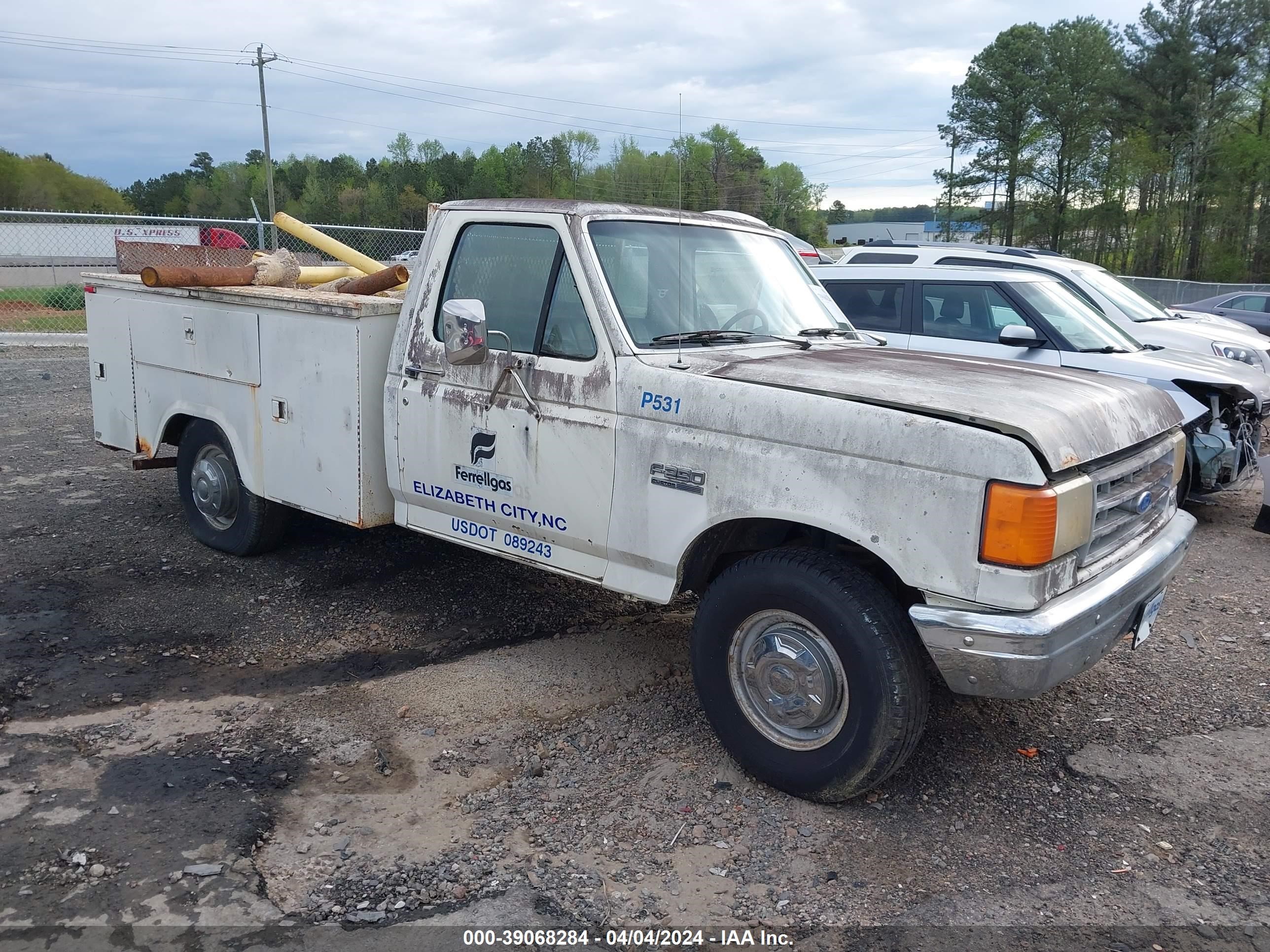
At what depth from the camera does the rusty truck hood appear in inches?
127

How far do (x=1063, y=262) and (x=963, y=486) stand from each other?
8988 millimetres

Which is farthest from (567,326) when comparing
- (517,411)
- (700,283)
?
(700,283)

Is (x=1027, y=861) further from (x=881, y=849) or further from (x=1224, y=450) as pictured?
(x=1224, y=450)

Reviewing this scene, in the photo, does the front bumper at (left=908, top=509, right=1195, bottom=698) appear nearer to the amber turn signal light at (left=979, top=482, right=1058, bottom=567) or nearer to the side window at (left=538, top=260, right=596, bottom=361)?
the amber turn signal light at (left=979, top=482, right=1058, bottom=567)

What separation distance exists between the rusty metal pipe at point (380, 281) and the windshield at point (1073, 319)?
17.3 ft

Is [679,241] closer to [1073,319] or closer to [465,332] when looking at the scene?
[465,332]

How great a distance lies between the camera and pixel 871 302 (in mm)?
9023

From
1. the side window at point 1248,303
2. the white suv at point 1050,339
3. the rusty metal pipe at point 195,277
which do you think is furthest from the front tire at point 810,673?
A: the side window at point 1248,303

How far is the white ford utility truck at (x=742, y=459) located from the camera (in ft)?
10.5

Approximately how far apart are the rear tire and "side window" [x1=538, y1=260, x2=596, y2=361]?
2423 mm

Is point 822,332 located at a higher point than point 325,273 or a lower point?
lower

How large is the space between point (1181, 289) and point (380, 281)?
2977cm

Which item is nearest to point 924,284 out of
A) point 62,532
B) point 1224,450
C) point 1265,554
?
point 1224,450

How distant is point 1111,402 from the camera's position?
12.0 ft
